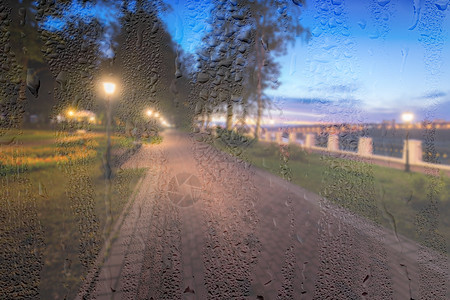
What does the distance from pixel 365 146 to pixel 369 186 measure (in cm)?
19

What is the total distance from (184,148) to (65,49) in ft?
1.96

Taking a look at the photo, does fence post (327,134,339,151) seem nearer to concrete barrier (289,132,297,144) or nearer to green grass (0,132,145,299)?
concrete barrier (289,132,297,144)

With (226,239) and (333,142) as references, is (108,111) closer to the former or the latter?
(226,239)

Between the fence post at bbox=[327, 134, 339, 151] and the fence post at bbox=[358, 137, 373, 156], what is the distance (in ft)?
0.38

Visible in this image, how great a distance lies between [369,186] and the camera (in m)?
1.17

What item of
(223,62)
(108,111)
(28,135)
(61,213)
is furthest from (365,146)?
(28,135)

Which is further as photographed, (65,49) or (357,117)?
(357,117)

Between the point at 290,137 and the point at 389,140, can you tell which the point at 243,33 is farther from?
the point at 389,140

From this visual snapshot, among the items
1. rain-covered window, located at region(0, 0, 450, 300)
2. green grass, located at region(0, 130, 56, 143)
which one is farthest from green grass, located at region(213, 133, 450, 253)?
green grass, located at region(0, 130, 56, 143)

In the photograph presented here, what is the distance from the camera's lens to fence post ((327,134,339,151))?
1130 millimetres

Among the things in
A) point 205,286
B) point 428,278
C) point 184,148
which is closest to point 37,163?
point 184,148

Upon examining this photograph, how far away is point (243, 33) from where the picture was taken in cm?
102

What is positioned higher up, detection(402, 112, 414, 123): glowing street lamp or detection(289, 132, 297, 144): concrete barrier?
detection(402, 112, 414, 123): glowing street lamp

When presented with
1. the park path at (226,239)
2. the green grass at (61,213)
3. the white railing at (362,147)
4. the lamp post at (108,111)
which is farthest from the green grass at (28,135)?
the white railing at (362,147)
